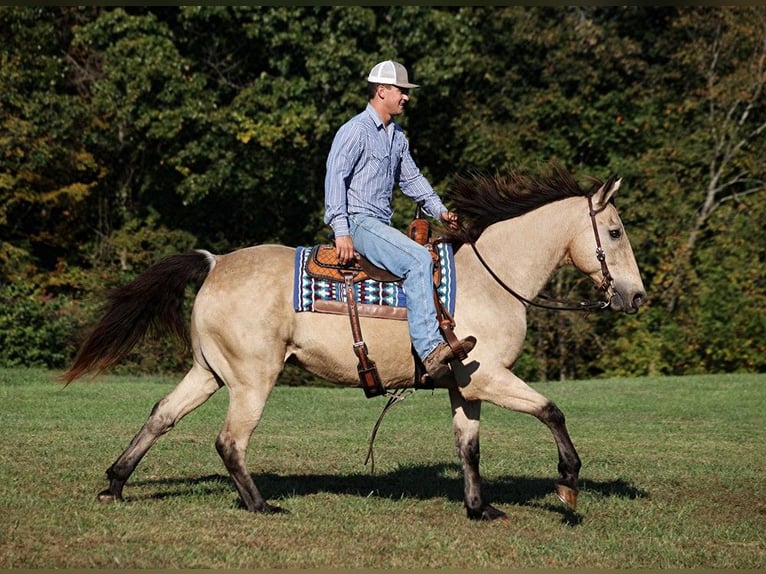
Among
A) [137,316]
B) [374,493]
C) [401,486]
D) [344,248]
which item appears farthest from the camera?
[401,486]

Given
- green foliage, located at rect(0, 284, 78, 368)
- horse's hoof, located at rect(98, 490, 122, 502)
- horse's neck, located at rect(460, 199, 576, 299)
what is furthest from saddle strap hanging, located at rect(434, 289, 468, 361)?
green foliage, located at rect(0, 284, 78, 368)

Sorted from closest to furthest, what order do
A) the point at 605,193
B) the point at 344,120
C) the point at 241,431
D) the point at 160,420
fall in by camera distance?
the point at 241,431 < the point at 605,193 < the point at 160,420 < the point at 344,120

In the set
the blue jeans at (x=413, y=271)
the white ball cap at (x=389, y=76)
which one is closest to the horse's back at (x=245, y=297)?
the blue jeans at (x=413, y=271)

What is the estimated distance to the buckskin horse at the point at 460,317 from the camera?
26.6ft

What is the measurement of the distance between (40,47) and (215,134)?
167 inches

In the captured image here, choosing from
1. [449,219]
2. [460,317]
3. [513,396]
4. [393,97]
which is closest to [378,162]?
[393,97]

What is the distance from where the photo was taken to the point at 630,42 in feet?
92.9

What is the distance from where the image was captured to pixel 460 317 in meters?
8.10

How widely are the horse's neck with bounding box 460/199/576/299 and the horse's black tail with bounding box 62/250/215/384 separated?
6.84ft

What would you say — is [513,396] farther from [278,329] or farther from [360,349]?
[278,329]

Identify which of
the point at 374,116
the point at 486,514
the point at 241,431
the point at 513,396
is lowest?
the point at 486,514

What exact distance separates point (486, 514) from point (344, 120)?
18472mm

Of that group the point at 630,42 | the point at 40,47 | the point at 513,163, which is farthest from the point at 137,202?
the point at 630,42

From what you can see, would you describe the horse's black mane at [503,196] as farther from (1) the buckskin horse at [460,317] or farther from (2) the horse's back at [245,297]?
(2) the horse's back at [245,297]
